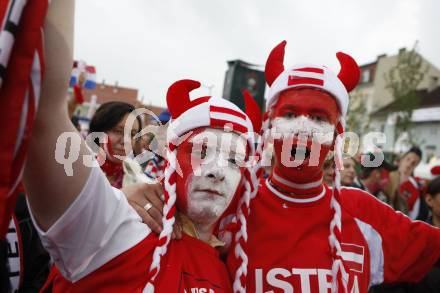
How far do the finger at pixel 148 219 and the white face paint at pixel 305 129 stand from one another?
81cm

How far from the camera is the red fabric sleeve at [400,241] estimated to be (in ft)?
6.44

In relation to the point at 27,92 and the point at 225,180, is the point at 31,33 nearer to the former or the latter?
the point at 27,92

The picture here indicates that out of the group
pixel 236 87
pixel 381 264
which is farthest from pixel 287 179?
pixel 236 87

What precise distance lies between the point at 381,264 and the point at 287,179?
2.10 ft

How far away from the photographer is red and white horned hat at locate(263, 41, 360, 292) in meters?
1.87

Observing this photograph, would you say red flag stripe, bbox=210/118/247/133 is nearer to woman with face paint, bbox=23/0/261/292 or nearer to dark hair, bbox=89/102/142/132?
woman with face paint, bbox=23/0/261/292

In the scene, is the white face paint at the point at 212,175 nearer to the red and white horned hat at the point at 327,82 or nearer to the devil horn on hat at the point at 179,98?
the devil horn on hat at the point at 179,98

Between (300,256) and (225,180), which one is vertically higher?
(225,180)

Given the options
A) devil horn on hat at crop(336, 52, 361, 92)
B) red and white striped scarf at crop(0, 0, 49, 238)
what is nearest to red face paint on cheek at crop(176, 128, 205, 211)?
red and white striped scarf at crop(0, 0, 49, 238)

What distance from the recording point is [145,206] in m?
1.54

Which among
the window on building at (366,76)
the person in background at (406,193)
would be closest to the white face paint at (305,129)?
the person in background at (406,193)

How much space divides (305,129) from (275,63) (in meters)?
0.55

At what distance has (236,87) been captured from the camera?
9086 millimetres

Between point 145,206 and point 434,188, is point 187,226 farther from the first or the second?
point 434,188
